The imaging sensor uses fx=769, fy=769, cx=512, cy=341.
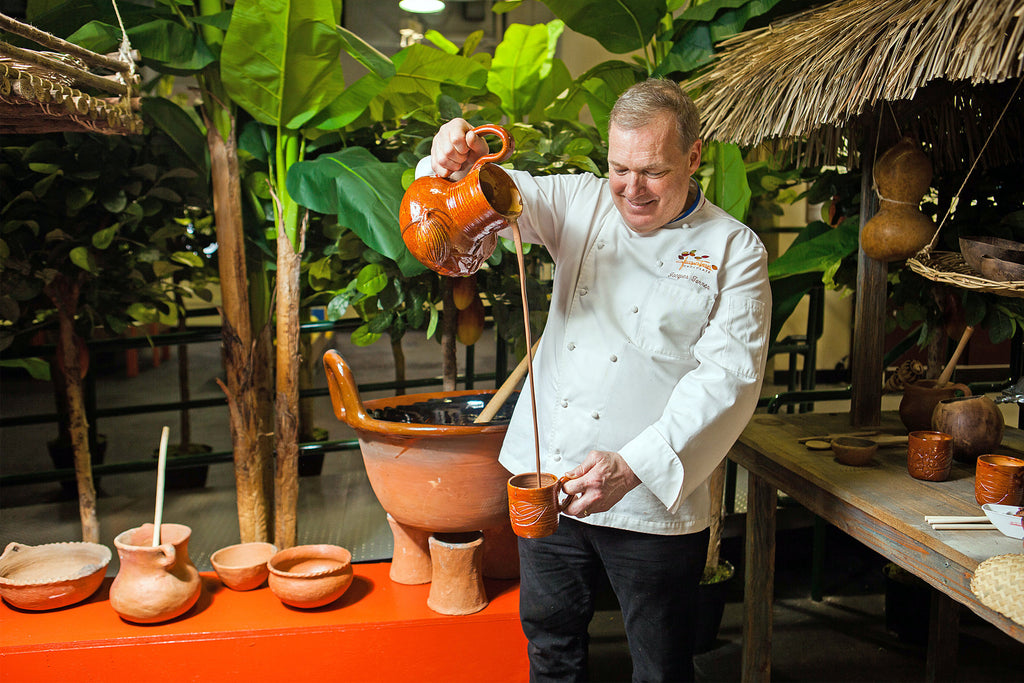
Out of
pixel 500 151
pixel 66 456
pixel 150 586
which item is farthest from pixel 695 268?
pixel 66 456

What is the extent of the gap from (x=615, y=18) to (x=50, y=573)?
2292 millimetres

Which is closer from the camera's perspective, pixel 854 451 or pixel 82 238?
pixel 854 451

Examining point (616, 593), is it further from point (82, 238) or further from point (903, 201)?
point (82, 238)

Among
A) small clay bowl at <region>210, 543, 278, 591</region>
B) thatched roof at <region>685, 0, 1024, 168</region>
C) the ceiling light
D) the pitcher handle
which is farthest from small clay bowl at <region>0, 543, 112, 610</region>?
the ceiling light

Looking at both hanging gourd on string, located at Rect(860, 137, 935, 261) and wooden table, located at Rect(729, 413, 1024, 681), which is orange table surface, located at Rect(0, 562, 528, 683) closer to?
wooden table, located at Rect(729, 413, 1024, 681)

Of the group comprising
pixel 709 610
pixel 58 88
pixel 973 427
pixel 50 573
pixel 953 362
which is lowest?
pixel 709 610

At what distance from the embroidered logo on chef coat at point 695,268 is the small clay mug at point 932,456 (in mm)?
656

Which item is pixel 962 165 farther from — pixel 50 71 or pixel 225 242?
pixel 50 71

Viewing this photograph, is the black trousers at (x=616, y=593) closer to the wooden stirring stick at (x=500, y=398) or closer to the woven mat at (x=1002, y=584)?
the wooden stirring stick at (x=500, y=398)

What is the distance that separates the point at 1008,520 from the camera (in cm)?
140

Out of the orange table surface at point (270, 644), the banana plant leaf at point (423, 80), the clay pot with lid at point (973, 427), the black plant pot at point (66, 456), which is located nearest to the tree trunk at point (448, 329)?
the banana plant leaf at point (423, 80)

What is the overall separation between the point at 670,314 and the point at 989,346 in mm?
2035

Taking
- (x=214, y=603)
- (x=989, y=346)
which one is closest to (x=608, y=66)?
(x=989, y=346)

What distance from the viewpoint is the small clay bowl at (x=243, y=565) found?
2.12 metres
